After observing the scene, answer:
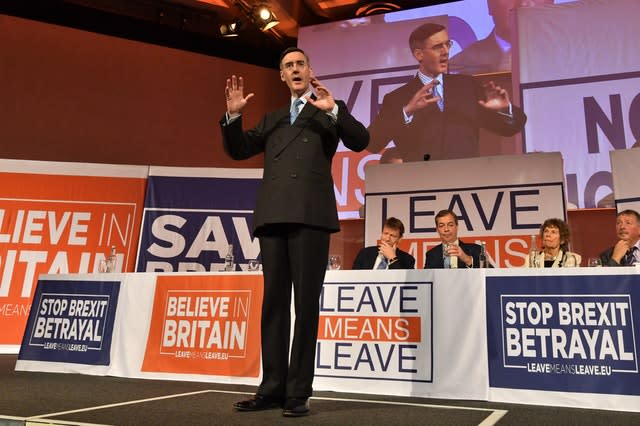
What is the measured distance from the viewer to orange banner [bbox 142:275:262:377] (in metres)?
2.71

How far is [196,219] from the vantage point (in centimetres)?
501

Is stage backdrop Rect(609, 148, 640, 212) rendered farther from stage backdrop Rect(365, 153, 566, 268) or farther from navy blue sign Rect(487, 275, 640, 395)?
navy blue sign Rect(487, 275, 640, 395)

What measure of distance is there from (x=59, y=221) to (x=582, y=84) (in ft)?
16.6

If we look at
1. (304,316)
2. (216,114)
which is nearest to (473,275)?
(304,316)

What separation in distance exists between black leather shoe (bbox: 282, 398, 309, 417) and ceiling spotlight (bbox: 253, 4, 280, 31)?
203 inches

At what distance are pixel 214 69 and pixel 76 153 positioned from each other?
1889 millimetres

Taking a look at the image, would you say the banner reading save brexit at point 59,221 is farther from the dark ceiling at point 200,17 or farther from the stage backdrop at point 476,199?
the stage backdrop at point 476,199

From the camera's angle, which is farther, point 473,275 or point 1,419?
point 473,275

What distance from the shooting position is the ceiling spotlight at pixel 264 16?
5980 millimetres

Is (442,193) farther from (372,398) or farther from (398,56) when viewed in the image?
(372,398)

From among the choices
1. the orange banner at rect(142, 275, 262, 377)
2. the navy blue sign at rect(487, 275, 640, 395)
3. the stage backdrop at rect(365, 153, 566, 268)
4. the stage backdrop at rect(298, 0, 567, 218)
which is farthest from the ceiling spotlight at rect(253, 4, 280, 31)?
the navy blue sign at rect(487, 275, 640, 395)

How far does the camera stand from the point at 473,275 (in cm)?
236

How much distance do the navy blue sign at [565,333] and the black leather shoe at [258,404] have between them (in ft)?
3.22

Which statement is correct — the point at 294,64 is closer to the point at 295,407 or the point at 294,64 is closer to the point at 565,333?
the point at 295,407
